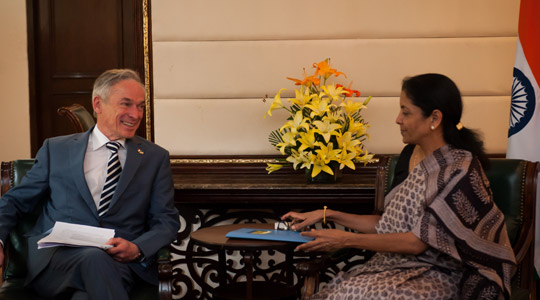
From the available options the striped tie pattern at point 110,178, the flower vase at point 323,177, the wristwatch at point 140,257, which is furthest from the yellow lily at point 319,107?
the wristwatch at point 140,257

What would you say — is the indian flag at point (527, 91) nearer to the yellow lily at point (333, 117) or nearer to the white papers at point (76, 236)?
the yellow lily at point (333, 117)

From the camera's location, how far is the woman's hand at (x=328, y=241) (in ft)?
7.58

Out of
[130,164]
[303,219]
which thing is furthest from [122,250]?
[303,219]

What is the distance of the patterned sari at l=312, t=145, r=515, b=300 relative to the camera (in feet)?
7.35

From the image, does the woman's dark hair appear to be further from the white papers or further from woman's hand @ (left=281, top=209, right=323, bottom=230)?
the white papers

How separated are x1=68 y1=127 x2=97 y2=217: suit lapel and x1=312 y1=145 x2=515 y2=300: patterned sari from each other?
975mm

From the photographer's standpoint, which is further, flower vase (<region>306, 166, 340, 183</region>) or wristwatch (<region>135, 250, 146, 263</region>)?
flower vase (<region>306, 166, 340, 183</region>)

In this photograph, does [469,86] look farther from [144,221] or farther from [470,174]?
[144,221]

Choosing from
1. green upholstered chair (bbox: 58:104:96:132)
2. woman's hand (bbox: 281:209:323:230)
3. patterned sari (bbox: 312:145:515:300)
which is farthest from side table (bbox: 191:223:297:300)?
green upholstered chair (bbox: 58:104:96:132)

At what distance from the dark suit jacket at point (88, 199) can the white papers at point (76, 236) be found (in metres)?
0.10

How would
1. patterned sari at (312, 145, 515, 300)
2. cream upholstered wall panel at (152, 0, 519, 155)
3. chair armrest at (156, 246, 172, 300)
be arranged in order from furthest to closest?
cream upholstered wall panel at (152, 0, 519, 155)
chair armrest at (156, 246, 172, 300)
patterned sari at (312, 145, 515, 300)

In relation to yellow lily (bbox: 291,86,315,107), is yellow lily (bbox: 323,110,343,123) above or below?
below

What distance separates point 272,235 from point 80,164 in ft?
2.67

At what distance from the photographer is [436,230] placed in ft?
7.40
